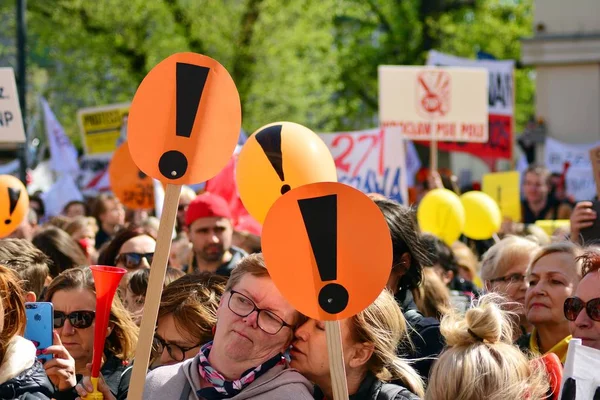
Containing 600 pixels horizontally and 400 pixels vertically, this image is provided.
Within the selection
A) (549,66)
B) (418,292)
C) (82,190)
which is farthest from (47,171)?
(418,292)

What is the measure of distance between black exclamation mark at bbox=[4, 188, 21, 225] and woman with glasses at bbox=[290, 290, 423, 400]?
281cm

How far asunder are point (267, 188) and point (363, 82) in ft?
87.7

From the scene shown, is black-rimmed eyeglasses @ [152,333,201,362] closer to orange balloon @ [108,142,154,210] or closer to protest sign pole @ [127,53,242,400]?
protest sign pole @ [127,53,242,400]

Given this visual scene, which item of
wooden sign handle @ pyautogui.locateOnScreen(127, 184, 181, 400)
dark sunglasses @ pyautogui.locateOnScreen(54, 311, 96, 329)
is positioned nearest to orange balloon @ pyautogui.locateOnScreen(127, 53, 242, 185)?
wooden sign handle @ pyautogui.locateOnScreen(127, 184, 181, 400)

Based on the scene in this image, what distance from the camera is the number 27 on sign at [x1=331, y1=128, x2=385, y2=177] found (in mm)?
9422

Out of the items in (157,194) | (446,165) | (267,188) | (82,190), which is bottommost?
(446,165)

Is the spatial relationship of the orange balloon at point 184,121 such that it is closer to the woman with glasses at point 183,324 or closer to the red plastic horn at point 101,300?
the red plastic horn at point 101,300

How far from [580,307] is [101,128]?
35.6ft

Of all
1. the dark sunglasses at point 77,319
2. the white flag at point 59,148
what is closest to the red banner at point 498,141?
the white flag at point 59,148

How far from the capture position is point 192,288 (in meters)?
4.01

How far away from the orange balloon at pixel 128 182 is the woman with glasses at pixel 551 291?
16.9 feet

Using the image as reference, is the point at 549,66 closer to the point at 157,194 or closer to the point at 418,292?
the point at 157,194

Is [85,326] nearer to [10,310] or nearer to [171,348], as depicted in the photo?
Answer: [171,348]

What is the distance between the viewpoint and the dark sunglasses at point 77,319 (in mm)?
4219
